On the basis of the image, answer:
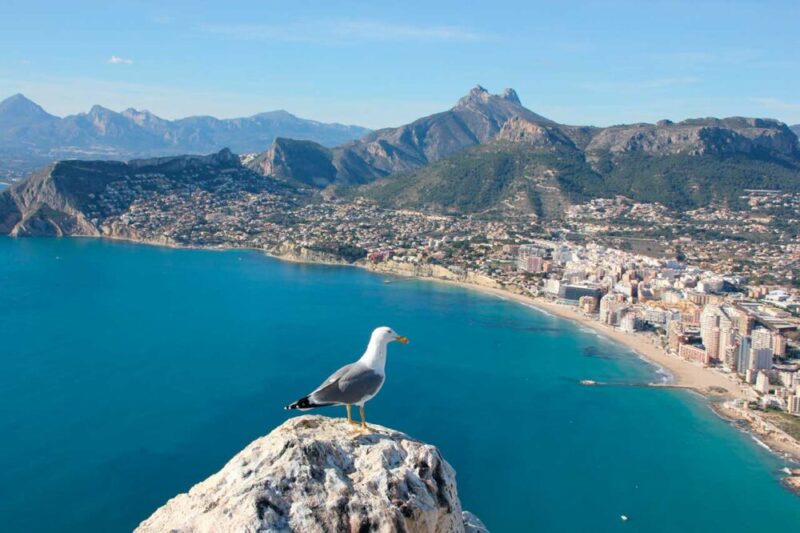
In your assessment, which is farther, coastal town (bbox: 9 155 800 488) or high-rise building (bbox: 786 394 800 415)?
coastal town (bbox: 9 155 800 488)

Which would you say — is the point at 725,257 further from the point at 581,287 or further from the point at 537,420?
the point at 537,420

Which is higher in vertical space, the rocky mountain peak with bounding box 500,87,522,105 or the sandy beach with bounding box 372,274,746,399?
the rocky mountain peak with bounding box 500,87,522,105

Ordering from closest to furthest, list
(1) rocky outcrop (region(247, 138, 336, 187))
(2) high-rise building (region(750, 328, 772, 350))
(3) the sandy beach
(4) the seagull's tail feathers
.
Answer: (4) the seagull's tail feathers
(3) the sandy beach
(2) high-rise building (region(750, 328, 772, 350))
(1) rocky outcrop (region(247, 138, 336, 187))

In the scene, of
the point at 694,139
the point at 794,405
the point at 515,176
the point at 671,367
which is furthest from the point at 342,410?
the point at 694,139

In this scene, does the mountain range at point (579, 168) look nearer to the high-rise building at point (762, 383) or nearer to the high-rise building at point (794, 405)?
the high-rise building at point (762, 383)

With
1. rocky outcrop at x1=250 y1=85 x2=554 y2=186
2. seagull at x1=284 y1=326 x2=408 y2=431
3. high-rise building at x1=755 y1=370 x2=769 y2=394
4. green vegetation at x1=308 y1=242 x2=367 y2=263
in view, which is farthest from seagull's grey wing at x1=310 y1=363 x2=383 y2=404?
rocky outcrop at x1=250 y1=85 x2=554 y2=186

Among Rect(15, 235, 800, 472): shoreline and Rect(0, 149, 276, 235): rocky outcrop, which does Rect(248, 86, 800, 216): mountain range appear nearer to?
Rect(0, 149, 276, 235): rocky outcrop

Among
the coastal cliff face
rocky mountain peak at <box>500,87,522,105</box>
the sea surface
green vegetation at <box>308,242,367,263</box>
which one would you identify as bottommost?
the sea surface

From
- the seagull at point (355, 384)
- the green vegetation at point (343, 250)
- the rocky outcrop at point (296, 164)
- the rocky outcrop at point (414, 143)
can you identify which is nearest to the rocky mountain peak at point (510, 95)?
the rocky outcrop at point (414, 143)
